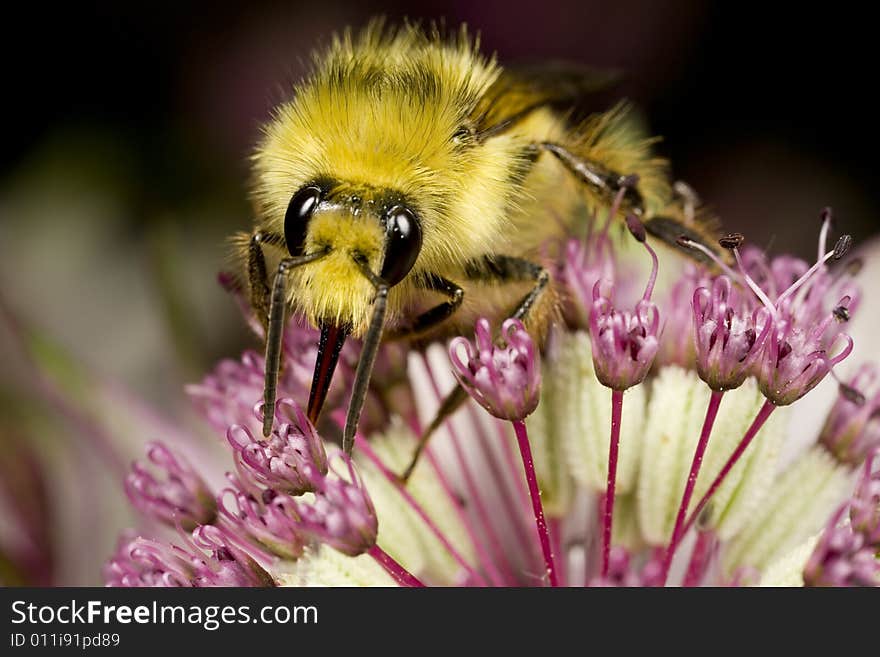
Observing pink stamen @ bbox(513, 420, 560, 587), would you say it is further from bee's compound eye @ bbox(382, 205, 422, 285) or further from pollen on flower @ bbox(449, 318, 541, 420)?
bee's compound eye @ bbox(382, 205, 422, 285)

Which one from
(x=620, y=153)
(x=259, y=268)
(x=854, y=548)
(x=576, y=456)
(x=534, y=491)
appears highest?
(x=620, y=153)

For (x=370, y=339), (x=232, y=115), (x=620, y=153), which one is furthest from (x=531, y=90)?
(x=232, y=115)

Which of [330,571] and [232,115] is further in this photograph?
[232,115]

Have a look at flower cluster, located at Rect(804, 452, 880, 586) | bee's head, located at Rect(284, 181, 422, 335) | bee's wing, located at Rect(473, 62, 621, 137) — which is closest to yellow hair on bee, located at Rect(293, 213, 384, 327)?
bee's head, located at Rect(284, 181, 422, 335)

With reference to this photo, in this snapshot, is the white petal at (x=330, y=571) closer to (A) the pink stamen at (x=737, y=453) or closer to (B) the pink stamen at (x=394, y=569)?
(B) the pink stamen at (x=394, y=569)

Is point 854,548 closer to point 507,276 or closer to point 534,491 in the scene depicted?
point 534,491

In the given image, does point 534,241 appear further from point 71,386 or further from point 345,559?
point 71,386
